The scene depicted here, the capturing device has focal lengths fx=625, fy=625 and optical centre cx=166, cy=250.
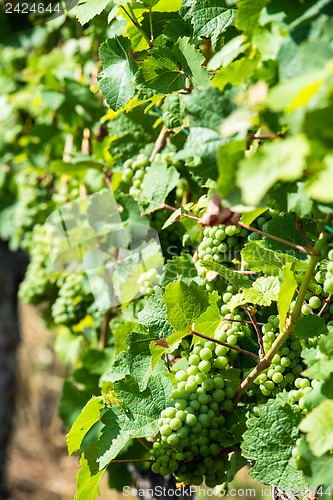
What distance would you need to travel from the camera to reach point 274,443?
2.94 ft

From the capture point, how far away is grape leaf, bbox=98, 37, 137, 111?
109 centimetres

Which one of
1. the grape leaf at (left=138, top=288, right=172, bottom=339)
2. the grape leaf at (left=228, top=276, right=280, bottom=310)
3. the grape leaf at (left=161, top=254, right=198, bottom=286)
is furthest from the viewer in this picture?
the grape leaf at (left=161, top=254, right=198, bottom=286)

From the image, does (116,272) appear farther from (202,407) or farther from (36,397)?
(36,397)

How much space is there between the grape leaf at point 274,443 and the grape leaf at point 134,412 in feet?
0.55

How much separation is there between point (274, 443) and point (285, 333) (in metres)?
0.16

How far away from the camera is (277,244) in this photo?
0.97 m

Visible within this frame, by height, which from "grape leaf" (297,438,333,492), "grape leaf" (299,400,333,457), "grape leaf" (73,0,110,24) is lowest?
"grape leaf" (297,438,333,492)

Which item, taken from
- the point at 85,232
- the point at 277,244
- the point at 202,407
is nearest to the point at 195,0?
the point at 277,244

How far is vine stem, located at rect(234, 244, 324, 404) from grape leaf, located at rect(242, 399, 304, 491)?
77mm

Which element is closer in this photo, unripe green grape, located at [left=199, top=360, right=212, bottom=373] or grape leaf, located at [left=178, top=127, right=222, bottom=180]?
grape leaf, located at [left=178, top=127, right=222, bottom=180]

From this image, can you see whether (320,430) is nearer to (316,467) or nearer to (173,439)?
(316,467)

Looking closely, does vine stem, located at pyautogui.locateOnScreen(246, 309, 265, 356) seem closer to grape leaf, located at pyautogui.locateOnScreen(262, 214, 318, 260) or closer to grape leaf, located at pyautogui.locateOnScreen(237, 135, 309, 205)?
grape leaf, located at pyautogui.locateOnScreen(262, 214, 318, 260)

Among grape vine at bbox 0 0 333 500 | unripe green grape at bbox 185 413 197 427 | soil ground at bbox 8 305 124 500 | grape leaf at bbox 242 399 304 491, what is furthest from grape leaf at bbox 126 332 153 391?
soil ground at bbox 8 305 124 500

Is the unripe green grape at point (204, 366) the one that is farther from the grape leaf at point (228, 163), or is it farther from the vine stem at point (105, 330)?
the vine stem at point (105, 330)
